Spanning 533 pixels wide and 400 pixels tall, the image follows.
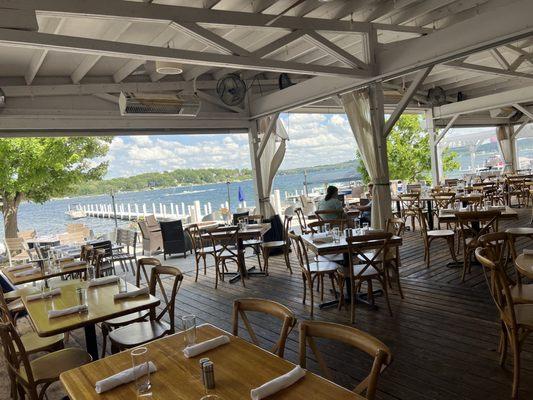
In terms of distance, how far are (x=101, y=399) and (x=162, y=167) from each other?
58.3 meters

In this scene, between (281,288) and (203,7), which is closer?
(203,7)

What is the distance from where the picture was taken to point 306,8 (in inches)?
202

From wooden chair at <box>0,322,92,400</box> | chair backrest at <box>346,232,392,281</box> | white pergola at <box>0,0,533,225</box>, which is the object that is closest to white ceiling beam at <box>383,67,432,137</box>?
white pergola at <box>0,0,533,225</box>

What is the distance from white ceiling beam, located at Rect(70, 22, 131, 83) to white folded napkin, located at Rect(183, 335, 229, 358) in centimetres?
412

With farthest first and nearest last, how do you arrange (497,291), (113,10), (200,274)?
(200,274), (113,10), (497,291)

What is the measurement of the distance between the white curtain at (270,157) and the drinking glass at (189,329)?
→ 674 cm

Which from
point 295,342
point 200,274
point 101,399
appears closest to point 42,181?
point 200,274

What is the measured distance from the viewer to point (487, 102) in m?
11.5

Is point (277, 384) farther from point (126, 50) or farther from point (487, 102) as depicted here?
point (487, 102)

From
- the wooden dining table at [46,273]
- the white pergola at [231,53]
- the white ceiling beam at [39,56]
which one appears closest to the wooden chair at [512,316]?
the white pergola at [231,53]

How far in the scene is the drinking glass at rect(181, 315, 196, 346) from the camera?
6.88 ft

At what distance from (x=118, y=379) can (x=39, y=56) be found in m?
5.14

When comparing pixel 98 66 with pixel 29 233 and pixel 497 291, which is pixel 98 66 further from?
pixel 497 291

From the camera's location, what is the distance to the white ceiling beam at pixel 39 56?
4.53m
